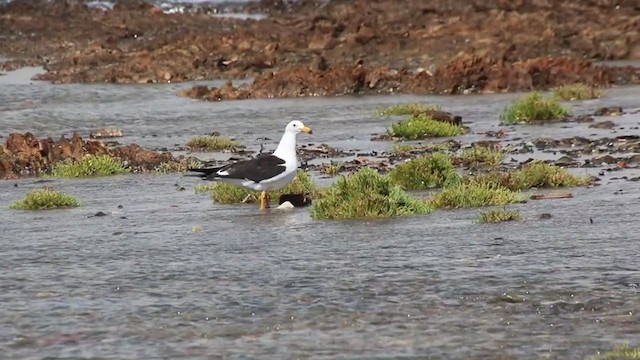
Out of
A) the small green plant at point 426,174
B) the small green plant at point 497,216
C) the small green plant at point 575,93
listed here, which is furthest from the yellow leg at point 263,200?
the small green plant at point 575,93

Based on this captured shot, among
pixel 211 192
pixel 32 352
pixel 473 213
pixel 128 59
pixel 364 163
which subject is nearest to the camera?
pixel 32 352

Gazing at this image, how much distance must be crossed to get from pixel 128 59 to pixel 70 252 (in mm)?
32899

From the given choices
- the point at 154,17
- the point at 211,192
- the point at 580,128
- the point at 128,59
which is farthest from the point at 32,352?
the point at 154,17

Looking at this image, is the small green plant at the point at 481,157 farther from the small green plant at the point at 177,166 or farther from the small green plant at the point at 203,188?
the small green plant at the point at 177,166

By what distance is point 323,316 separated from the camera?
1079 centimetres

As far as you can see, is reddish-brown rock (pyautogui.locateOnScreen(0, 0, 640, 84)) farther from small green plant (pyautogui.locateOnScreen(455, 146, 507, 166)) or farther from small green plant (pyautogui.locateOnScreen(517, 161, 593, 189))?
small green plant (pyautogui.locateOnScreen(517, 161, 593, 189))

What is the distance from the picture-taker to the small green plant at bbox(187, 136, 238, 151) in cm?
2539

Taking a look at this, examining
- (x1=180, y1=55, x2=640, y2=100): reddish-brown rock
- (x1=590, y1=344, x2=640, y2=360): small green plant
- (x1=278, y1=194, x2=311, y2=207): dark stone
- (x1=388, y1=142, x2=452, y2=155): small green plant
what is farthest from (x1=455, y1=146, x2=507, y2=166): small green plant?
(x1=180, y1=55, x2=640, y2=100): reddish-brown rock

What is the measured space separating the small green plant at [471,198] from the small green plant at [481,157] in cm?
393

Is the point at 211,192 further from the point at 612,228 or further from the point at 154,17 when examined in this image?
the point at 154,17

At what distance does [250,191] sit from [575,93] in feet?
53.0

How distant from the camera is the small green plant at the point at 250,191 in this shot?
18.0 m

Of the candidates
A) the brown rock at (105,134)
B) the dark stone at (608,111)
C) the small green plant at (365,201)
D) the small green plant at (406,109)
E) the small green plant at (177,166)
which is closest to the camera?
the small green plant at (365,201)

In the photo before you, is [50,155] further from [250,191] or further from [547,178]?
[547,178]
